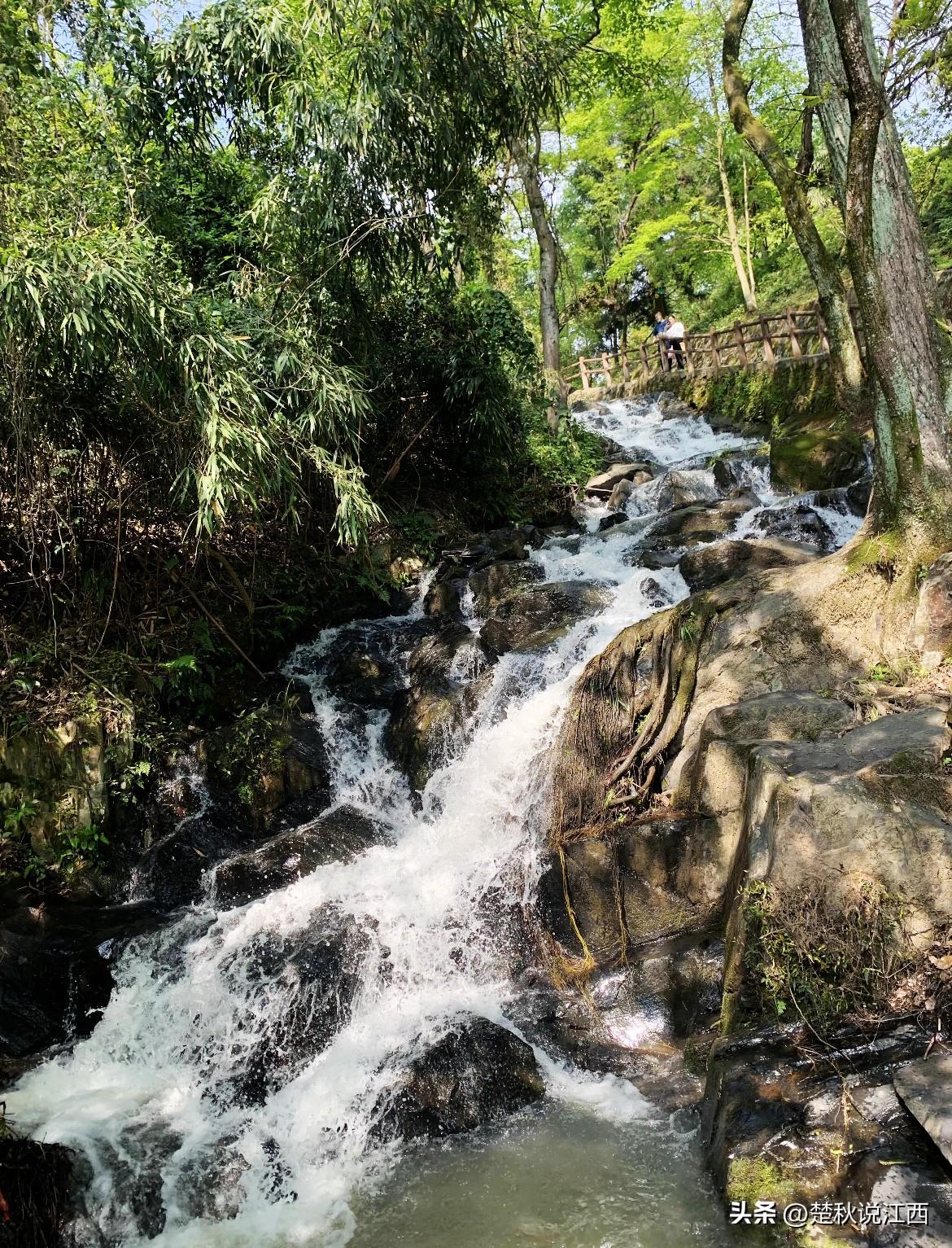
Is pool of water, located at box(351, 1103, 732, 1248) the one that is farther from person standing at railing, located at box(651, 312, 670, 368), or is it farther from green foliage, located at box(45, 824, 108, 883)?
person standing at railing, located at box(651, 312, 670, 368)

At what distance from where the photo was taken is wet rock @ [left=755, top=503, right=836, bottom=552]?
10055 mm

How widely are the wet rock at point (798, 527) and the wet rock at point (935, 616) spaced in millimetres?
4016

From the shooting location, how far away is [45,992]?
5996mm

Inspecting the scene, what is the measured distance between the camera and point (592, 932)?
574 centimetres

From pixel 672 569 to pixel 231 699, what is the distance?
5436mm

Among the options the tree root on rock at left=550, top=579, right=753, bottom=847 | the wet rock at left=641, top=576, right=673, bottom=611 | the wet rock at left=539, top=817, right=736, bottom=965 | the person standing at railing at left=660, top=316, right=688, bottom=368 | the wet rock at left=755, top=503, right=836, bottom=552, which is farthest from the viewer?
the person standing at railing at left=660, top=316, right=688, bottom=368

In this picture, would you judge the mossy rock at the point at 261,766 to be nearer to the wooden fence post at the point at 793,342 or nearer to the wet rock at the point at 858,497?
the wet rock at the point at 858,497

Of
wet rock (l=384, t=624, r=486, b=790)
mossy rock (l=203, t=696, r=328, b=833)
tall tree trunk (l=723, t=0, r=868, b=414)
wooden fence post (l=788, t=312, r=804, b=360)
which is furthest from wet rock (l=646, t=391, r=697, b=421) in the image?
mossy rock (l=203, t=696, r=328, b=833)

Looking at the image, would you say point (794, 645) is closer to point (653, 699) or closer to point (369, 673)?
point (653, 699)

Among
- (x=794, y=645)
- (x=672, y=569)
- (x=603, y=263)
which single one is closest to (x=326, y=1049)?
(x=794, y=645)

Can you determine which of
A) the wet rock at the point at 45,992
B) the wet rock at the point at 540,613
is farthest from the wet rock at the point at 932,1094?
the wet rock at the point at 540,613

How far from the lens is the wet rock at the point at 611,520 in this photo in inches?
501

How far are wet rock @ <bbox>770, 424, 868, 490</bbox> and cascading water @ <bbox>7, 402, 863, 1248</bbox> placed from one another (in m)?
4.99

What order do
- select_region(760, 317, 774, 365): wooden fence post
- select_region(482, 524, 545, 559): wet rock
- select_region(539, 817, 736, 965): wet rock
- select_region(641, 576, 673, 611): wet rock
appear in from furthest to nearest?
select_region(760, 317, 774, 365): wooden fence post → select_region(482, 524, 545, 559): wet rock → select_region(641, 576, 673, 611): wet rock → select_region(539, 817, 736, 965): wet rock
